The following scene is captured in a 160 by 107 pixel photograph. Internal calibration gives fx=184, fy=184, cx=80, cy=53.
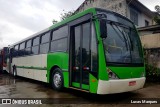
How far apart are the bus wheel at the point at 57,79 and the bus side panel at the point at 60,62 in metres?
0.27

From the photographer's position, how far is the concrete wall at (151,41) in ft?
34.8

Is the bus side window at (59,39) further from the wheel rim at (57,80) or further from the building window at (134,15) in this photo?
the building window at (134,15)

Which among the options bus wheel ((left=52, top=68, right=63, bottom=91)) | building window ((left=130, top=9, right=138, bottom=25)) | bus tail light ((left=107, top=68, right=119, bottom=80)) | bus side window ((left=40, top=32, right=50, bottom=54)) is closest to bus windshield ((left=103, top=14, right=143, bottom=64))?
bus tail light ((left=107, top=68, right=119, bottom=80))

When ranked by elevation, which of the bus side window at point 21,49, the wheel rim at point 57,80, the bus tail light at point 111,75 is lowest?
the wheel rim at point 57,80

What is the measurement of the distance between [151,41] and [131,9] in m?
7.68

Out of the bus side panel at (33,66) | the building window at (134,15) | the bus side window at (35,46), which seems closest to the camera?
the bus side panel at (33,66)

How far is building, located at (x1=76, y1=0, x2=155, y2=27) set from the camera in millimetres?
17000

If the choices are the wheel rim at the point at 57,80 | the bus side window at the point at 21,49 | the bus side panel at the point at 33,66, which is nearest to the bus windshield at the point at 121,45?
the wheel rim at the point at 57,80

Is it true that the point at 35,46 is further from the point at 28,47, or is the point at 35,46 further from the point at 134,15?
the point at 134,15

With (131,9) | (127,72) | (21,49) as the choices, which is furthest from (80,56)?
(131,9)

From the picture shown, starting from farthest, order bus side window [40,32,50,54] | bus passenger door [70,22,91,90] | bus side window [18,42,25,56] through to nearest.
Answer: bus side window [18,42,25,56] → bus side window [40,32,50,54] → bus passenger door [70,22,91,90]

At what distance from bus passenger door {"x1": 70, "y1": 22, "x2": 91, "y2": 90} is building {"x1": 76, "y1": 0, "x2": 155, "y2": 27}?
11.1m

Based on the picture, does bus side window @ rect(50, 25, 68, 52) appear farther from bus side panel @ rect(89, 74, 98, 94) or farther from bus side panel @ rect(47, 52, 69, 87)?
bus side panel @ rect(89, 74, 98, 94)

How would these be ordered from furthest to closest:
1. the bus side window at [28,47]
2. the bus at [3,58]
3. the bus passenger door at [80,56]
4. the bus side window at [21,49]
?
1. the bus at [3,58]
2. the bus side window at [21,49]
3. the bus side window at [28,47]
4. the bus passenger door at [80,56]
